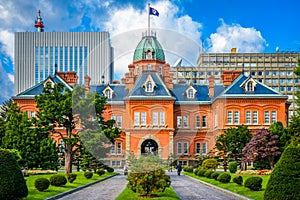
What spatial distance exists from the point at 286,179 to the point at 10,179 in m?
11.3

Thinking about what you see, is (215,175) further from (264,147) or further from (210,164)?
(210,164)

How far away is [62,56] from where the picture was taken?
74.0 metres

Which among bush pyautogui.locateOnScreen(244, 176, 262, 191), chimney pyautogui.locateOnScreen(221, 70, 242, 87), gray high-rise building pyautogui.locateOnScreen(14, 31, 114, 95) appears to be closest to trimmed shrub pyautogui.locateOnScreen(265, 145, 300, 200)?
gray high-rise building pyautogui.locateOnScreen(14, 31, 114, 95)

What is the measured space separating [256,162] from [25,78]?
8176 centimetres

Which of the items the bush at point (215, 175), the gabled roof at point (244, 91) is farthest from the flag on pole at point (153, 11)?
the gabled roof at point (244, 91)

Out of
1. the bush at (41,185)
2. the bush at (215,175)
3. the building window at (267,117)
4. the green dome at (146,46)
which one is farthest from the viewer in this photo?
the building window at (267,117)

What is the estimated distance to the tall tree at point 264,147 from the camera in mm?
41812

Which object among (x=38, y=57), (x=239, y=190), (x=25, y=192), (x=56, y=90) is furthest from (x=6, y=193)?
(x=38, y=57)

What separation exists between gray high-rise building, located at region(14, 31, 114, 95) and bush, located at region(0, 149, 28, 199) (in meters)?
4.96

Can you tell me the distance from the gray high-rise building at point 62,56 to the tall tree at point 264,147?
1672 centimetres

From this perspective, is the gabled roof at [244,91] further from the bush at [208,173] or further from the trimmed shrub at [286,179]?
the trimmed shrub at [286,179]

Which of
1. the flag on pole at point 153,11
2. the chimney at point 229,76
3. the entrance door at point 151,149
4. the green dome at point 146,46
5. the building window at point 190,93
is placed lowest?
the entrance door at point 151,149

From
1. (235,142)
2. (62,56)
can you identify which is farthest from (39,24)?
(235,142)

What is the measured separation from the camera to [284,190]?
16.6 metres
